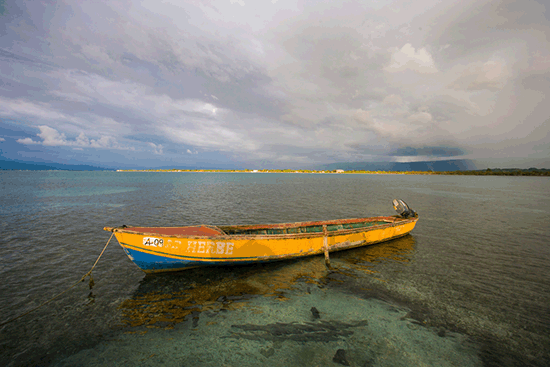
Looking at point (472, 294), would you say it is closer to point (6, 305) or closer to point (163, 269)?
point (163, 269)

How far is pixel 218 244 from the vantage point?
35.1 feet

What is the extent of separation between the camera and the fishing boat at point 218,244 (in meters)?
10.1

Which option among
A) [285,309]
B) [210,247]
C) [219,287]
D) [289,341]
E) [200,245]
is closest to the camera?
[289,341]

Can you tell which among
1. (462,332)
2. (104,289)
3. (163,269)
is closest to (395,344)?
(462,332)

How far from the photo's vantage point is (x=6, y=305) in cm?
827

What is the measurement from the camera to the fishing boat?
10.1 meters

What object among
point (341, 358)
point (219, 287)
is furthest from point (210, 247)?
point (341, 358)

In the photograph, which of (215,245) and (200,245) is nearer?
(200,245)

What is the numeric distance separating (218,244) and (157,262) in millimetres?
3023

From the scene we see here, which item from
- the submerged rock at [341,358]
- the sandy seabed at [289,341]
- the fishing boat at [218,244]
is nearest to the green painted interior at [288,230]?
the fishing boat at [218,244]

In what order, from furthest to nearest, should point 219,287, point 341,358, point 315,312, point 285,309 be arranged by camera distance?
point 219,287 < point 285,309 < point 315,312 < point 341,358

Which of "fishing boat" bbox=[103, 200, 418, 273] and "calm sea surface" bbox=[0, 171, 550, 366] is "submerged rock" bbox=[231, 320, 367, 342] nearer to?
"calm sea surface" bbox=[0, 171, 550, 366]

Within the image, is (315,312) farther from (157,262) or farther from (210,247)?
(157,262)

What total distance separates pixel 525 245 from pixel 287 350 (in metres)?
21.2
